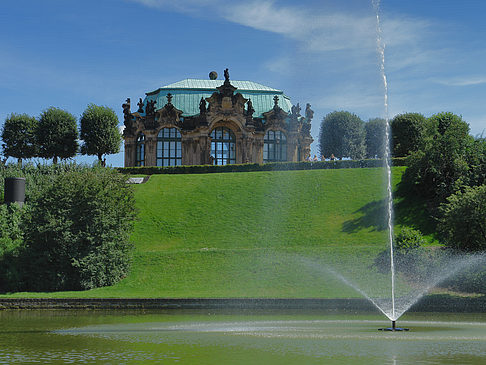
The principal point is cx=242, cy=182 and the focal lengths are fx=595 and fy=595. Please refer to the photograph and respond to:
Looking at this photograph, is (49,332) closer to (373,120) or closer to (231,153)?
(231,153)

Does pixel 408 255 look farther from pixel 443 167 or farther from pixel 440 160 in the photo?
pixel 440 160

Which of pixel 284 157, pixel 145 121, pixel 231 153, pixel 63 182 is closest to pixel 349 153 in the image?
pixel 284 157

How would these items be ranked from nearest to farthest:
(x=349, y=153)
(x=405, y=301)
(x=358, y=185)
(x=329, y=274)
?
1. (x=405, y=301)
2. (x=329, y=274)
3. (x=358, y=185)
4. (x=349, y=153)

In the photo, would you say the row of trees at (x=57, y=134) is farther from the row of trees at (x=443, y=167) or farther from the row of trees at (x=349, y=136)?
the row of trees at (x=443, y=167)

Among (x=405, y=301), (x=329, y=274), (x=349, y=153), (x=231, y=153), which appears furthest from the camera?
(x=349, y=153)

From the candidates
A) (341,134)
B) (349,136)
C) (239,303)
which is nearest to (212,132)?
(341,134)

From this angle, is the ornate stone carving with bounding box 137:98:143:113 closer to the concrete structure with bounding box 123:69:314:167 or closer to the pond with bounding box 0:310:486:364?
the concrete structure with bounding box 123:69:314:167

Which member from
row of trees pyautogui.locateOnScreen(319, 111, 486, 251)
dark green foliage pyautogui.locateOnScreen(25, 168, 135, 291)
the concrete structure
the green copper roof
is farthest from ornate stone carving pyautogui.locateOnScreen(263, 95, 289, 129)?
dark green foliage pyautogui.locateOnScreen(25, 168, 135, 291)

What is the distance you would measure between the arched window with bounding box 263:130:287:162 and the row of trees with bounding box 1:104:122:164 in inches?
978

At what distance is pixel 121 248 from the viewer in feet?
158

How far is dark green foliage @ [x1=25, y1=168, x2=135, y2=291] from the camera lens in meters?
45.4

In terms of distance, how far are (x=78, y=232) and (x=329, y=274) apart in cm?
1981

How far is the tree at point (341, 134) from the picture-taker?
379 feet

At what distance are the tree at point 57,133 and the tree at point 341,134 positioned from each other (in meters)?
46.7
